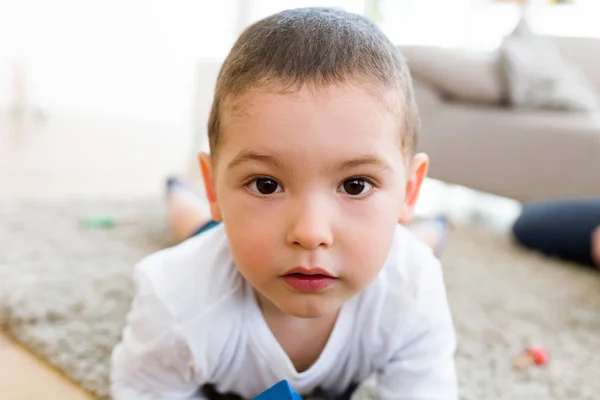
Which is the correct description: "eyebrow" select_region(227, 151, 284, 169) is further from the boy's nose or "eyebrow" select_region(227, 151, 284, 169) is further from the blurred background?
the blurred background

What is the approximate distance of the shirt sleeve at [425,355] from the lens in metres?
0.69

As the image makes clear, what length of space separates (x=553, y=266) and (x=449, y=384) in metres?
0.84

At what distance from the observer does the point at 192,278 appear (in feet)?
2.19

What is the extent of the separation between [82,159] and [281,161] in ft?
6.50

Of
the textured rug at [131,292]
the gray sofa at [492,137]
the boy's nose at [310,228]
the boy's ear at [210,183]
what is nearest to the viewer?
the boy's nose at [310,228]

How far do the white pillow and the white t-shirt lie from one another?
4.31ft

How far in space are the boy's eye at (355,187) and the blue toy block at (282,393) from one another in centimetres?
18

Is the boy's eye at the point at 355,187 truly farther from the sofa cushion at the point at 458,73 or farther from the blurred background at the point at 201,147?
the sofa cushion at the point at 458,73

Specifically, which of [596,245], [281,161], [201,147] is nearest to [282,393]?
[281,161]

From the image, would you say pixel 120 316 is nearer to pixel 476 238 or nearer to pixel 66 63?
pixel 476 238

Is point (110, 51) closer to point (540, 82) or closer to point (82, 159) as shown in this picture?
point (82, 159)

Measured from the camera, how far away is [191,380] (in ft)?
2.28

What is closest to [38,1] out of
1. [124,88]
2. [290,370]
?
[124,88]

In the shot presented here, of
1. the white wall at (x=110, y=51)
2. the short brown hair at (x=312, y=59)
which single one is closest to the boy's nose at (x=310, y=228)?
the short brown hair at (x=312, y=59)
